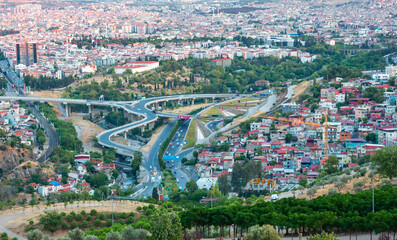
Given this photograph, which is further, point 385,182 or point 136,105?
point 136,105

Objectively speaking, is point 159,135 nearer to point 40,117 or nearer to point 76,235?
point 40,117

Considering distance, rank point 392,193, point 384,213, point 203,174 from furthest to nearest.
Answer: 1. point 203,174
2. point 392,193
3. point 384,213

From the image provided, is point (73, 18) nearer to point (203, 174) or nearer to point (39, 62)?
point (39, 62)

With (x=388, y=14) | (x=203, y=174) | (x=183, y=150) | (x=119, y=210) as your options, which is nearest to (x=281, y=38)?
(x=388, y=14)

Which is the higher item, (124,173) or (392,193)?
(392,193)

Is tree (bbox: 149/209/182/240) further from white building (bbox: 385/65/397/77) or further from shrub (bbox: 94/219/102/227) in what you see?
white building (bbox: 385/65/397/77)

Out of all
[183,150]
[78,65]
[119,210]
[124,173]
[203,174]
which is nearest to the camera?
[119,210]

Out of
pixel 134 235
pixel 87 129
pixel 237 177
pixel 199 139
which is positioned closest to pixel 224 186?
pixel 237 177

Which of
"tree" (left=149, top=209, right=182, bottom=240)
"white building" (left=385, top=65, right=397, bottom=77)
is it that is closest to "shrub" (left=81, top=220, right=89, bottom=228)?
"tree" (left=149, top=209, right=182, bottom=240)
